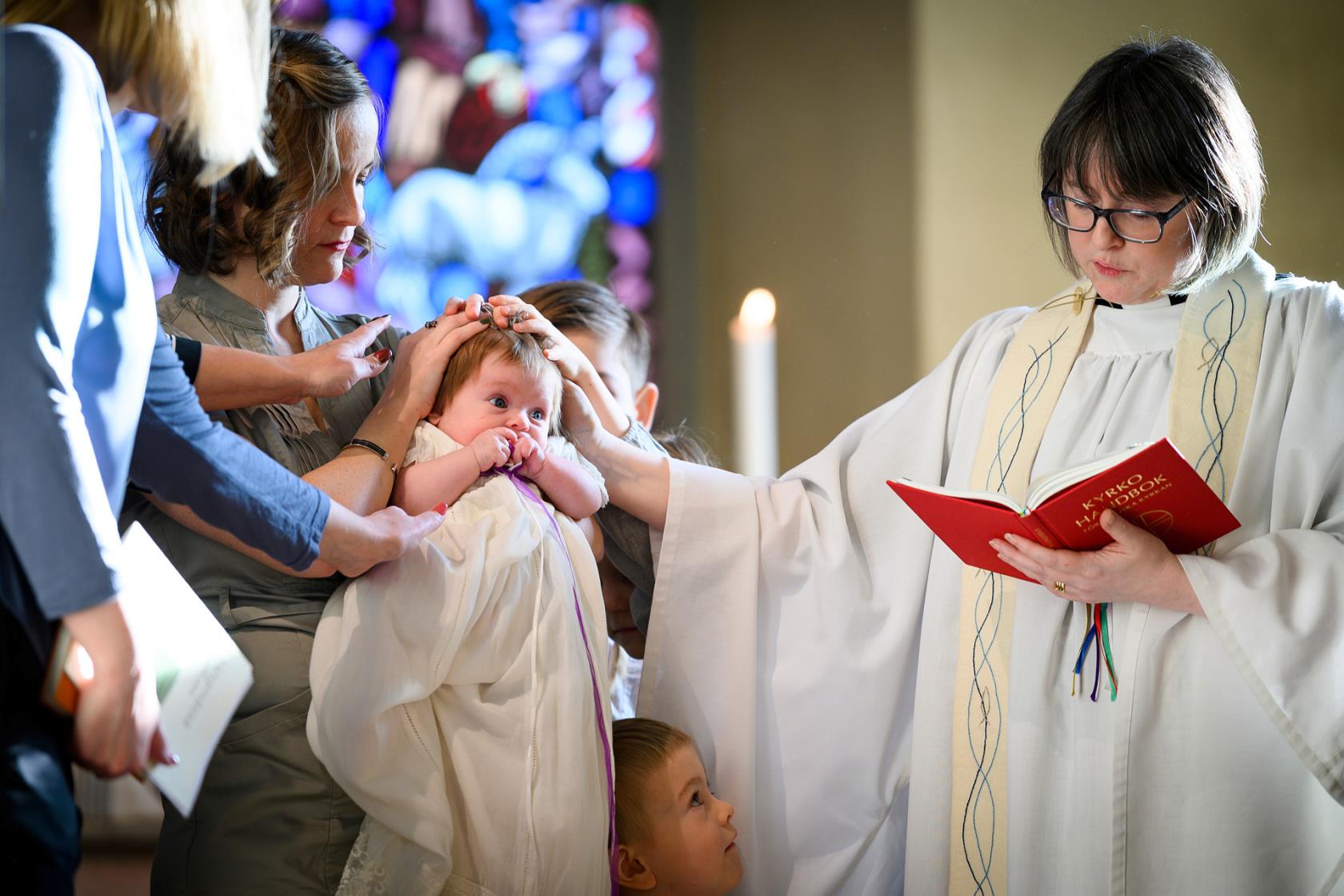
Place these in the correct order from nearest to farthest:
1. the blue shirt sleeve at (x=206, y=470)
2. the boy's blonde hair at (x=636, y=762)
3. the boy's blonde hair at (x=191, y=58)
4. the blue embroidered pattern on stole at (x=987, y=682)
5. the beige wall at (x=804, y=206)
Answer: the boy's blonde hair at (x=191, y=58) < the blue shirt sleeve at (x=206, y=470) < the boy's blonde hair at (x=636, y=762) < the blue embroidered pattern on stole at (x=987, y=682) < the beige wall at (x=804, y=206)

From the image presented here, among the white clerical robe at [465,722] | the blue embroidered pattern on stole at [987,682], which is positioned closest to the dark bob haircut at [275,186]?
the white clerical robe at [465,722]

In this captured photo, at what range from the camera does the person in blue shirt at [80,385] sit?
1233mm

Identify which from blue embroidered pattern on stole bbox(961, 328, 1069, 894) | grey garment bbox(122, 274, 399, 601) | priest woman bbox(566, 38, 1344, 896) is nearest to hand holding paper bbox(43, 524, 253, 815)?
grey garment bbox(122, 274, 399, 601)

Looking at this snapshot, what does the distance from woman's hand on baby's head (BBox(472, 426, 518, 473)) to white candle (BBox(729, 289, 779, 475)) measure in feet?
6.36

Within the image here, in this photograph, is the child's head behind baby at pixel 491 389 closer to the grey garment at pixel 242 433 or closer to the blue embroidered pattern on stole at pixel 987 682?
the grey garment at pixel 242 433

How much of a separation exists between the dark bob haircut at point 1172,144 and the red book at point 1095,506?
478 millimetres

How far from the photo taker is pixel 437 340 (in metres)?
2.15

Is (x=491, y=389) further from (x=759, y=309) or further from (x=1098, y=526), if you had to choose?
(x=759, y=309)

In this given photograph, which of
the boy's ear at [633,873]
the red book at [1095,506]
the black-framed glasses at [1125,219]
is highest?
the black-framed glasses at [1125,219]

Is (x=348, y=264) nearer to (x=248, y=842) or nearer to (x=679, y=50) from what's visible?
(x=248, y=842)

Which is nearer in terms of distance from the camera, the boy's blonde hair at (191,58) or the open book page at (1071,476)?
the boy's blonde hair at (191,58)

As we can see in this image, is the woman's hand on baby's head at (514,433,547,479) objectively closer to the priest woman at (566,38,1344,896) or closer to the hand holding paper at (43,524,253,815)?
the priest woman at (566,38,1344,896)

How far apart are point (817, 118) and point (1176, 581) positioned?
2.91 metres

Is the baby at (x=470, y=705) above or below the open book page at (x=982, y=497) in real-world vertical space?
below
